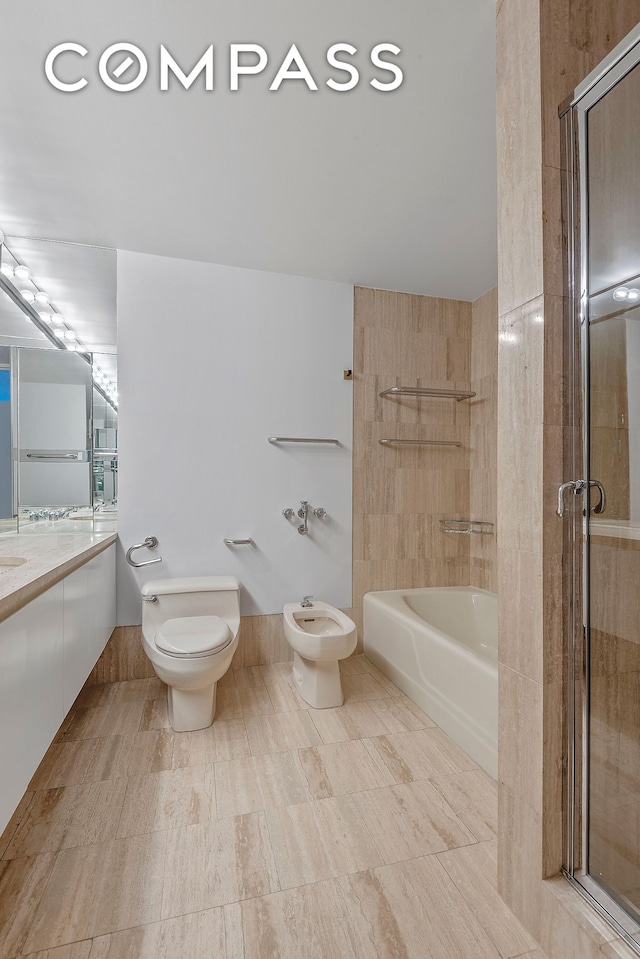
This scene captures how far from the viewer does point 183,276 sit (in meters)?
2.74

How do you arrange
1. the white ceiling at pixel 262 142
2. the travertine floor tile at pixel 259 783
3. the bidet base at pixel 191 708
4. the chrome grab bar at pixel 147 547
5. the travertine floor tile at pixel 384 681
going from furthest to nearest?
the chrome grab bar at pixel 147 547, the travertine floor tile at pixel 384 681, the bidet base at pixel 191 708, the travertine floor tile at pixel 259 783, the white ceiling at pixel 262 142

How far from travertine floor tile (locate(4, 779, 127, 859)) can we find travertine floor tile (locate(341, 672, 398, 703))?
1.17m

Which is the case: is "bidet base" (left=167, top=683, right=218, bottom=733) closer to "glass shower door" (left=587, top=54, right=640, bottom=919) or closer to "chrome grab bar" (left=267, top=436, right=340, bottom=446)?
"chrome grab bar" (left=267, top=436, right=340, bottom=446)

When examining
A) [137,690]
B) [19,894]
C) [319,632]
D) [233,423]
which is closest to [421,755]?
[319,632]

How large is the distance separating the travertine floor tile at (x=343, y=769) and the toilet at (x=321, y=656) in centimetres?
34

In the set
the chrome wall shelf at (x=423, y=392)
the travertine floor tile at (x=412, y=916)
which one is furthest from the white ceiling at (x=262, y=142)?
the travertine floor tile at (x=412, y=916)

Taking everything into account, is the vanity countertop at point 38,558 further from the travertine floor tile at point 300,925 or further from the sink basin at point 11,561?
the travertine floor tile at point 300,925

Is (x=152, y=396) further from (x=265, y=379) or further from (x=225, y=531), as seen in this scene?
(x=225, y=531)

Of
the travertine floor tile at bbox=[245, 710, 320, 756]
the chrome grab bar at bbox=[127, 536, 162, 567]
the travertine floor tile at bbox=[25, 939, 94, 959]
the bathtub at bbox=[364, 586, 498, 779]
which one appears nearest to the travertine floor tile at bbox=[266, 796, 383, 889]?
the travertine floor tile at bbox=[245, 710, 320, 756]

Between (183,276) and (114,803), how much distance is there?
8.60 ft

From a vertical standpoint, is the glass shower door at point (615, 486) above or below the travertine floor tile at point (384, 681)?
above

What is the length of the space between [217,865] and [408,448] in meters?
2.44

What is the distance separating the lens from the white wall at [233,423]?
2.67 m

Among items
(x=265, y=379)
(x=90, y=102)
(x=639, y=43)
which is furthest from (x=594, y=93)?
(x=265, y=379)
